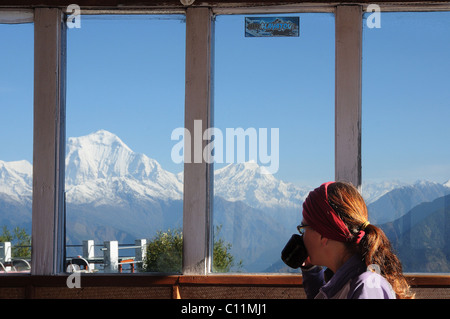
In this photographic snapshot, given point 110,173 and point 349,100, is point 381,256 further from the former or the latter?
point 110,173

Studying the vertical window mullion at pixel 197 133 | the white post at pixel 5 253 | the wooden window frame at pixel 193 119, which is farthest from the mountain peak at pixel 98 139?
the white post at pixel 5 253

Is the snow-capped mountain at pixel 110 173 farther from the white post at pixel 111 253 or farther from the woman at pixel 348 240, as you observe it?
the woman at pixel 348 240

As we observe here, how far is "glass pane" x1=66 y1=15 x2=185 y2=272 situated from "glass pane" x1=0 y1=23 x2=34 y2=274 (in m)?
0.30

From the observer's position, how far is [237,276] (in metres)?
4.30

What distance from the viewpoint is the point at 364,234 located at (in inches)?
62.3

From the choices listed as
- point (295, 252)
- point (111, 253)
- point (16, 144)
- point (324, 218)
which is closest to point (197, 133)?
point (111, 253)

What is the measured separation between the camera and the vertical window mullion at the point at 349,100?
432cm

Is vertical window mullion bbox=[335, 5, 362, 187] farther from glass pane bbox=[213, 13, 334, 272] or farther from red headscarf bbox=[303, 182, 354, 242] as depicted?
red headscarf bbox=[303, 182, 354, 242]

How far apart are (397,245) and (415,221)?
215mm

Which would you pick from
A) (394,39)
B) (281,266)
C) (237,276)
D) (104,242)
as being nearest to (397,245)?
(281,266)

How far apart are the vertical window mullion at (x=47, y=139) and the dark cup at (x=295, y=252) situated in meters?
3.01

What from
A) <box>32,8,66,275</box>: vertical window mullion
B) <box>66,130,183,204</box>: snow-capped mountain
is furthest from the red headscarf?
<box>32,8,66,275</box>: vertical window mullion

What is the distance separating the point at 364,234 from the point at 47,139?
3.38 meters

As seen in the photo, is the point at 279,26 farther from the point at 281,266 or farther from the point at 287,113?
the point at 281,266
